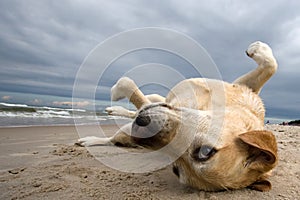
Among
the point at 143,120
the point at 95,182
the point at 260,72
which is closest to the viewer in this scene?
the point at 143,120

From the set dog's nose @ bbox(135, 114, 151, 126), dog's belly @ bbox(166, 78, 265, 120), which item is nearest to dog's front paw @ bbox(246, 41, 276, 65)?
dog's belly @ bbox(166, 78, 265, 120)

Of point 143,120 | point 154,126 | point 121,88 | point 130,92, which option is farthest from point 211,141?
point 121,88

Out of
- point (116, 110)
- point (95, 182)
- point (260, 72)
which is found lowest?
point (95, 182)

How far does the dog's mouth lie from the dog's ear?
666 millimetres

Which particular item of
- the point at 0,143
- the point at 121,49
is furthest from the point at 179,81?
the point at 0,143

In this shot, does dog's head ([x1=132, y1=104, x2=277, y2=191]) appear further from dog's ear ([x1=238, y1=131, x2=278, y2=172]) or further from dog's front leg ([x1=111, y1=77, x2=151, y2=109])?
dog's front leg ([x1=111, y1=77, x2=151, y2=109])

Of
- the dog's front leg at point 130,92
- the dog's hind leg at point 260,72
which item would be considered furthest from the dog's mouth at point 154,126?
the dog's hind leg at point 260,72

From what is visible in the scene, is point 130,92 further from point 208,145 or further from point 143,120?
point 208,145

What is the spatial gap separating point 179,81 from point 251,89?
1265 mm

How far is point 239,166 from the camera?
259cm

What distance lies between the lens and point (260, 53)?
Answer: 4680 millimetres

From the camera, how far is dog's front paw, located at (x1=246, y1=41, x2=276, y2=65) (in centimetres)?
461

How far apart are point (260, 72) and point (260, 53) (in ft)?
1.19

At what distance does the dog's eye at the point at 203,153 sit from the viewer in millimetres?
2445
